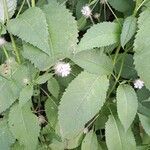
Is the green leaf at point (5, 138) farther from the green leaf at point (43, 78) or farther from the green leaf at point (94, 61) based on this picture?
the green leaf at point (94, 61)

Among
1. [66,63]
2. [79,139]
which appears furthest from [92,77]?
[79,139]

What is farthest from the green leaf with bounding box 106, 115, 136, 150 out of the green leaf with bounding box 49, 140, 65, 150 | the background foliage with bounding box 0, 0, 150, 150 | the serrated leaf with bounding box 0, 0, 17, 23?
the serrated leaf with bounding box 0, 0, 17, 23

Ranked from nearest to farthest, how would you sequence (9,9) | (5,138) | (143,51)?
(143,51) → (9,9) → (5,138)

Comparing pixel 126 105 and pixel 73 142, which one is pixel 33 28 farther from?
pixel 73 142

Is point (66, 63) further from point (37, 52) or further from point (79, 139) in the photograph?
point (79, 139)

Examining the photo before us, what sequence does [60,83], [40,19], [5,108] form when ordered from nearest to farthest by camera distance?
[40,19], [5,108], [60,83]

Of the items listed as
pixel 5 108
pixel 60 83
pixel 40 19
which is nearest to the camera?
pixel 40 19

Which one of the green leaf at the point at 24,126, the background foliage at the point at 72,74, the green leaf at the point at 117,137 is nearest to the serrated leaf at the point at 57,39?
the background foliage at the point at 72,74

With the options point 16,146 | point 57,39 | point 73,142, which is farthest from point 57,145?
point 57,39
